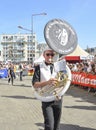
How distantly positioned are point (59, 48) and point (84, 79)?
15045 millimetres

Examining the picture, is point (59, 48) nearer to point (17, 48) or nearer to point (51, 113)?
point (51, 113)

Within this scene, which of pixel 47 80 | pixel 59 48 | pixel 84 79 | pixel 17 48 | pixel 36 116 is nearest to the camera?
pixel 59 48

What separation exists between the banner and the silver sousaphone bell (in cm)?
1251

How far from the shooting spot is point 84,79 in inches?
795

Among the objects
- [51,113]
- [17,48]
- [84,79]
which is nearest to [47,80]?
[51,113]

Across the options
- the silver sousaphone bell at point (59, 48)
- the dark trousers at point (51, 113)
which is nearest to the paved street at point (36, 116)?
the dark trousers at point (51, 113)

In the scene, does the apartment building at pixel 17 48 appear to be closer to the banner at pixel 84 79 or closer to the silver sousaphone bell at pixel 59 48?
the banner at pixel 84 79

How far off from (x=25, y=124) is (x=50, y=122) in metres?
3.56

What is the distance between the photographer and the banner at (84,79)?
60.0ft

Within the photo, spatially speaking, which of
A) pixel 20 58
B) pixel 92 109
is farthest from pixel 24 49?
pixel 92 109

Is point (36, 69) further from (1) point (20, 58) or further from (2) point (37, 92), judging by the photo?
(1) point (20, 58)

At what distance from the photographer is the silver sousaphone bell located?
17.5 ft

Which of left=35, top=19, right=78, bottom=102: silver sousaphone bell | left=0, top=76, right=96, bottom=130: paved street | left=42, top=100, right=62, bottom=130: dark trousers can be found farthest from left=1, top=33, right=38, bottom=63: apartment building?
left=42, top=100, right=62, bottom=130: dark trousers

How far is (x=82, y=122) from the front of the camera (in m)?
9.15
